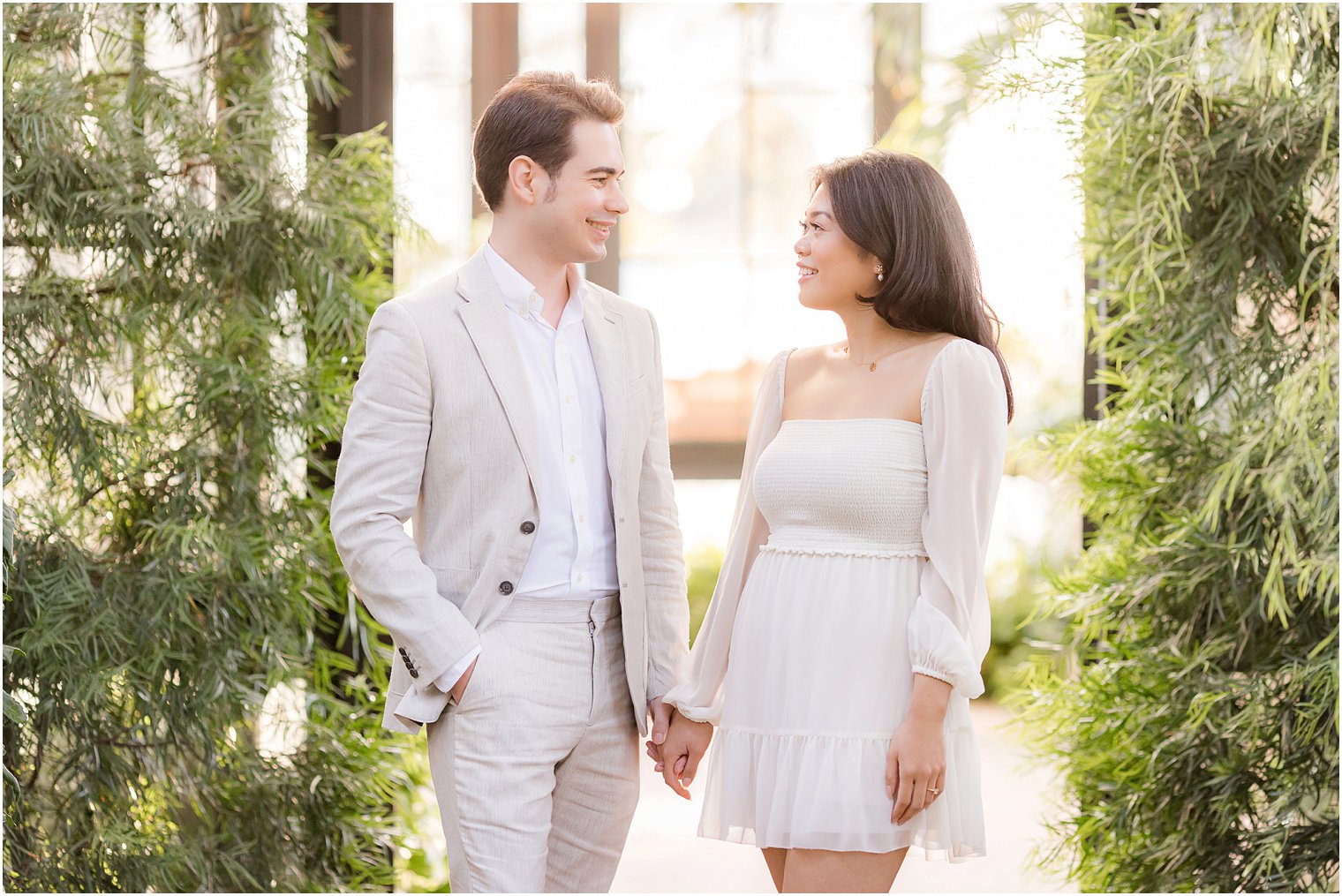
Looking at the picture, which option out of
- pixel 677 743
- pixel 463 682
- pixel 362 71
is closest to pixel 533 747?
pixel 463 682

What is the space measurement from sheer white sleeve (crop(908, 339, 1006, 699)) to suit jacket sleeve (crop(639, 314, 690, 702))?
408 millimetres

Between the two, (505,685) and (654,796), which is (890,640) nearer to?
(505,685)

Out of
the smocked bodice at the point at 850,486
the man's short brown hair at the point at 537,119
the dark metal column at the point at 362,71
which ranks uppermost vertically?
the dark metal column at the point at 362,71

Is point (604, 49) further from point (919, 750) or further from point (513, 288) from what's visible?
point (919, 750)

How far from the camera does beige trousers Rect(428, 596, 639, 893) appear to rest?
171 cm

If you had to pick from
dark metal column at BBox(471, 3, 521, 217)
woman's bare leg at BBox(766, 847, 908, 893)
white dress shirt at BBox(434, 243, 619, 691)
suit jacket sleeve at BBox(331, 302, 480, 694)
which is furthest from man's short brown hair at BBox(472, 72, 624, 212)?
dark metal column at BBox(471, 3, 521, 217)

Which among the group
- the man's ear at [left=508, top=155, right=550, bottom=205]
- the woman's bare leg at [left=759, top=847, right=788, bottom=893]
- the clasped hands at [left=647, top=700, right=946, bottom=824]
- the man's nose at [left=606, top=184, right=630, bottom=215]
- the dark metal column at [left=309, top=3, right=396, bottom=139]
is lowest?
the woman's bare leg at [left=759, top=847, right=788, bottom=893]

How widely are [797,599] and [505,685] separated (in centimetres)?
43

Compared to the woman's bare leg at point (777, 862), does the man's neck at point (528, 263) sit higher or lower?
higher

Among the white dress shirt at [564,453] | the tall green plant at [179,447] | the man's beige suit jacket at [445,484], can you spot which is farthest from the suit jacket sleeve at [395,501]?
the tall green plant at [179,447]

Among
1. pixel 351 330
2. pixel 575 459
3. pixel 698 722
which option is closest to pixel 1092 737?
pixel 698 722

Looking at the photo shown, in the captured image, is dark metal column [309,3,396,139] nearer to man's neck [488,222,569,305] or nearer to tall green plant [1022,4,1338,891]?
man's neck [488,222,569,305]

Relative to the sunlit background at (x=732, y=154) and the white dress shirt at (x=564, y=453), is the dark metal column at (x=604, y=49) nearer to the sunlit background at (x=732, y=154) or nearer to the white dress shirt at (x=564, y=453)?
the sunlit background at (x=732, y=154)

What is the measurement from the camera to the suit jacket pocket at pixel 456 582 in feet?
5.74
